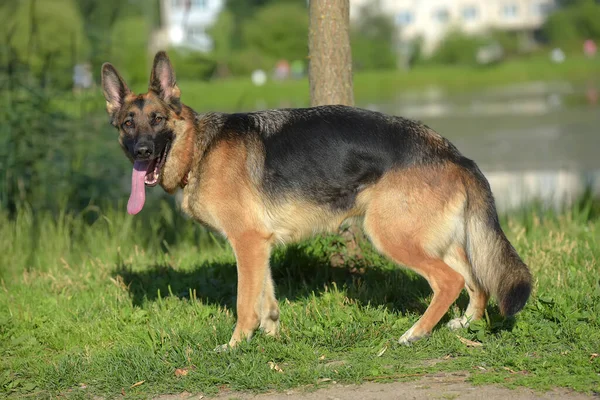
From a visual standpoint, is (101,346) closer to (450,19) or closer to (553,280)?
(553,280)

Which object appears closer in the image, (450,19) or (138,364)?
(138,364)

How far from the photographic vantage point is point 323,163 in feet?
18.1

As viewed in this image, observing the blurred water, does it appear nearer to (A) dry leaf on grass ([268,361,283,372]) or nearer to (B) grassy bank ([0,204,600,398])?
(B) grassy bank ([0,204,600,398])

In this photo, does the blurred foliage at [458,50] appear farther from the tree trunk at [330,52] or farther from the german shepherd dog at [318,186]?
the german shepherd dog at [318,186]

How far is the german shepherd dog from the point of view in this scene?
531 cm

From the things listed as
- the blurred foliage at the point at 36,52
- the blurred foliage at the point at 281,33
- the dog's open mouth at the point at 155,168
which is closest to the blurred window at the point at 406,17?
the blurred foliage at the point at 281,33

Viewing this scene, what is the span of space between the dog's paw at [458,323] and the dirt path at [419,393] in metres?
0.84

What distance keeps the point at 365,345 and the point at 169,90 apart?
8.13ft

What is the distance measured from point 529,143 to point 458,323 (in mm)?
11663

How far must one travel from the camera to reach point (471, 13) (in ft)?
277

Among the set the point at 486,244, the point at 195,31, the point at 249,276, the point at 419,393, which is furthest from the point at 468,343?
the point at 195,31

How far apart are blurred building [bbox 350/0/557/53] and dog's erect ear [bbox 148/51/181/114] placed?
77.8 m

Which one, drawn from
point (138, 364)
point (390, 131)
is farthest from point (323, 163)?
point (138, 364)

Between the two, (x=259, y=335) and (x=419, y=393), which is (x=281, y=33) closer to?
(x=259, y=335)
